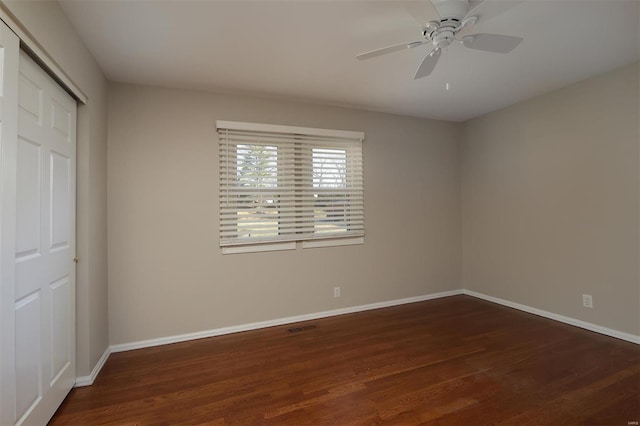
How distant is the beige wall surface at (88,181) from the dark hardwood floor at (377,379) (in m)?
0.38

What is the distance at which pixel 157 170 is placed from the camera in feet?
9.38

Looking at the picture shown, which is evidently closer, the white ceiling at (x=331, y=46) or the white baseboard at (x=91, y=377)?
the white ceiling at (x=331, y=46)

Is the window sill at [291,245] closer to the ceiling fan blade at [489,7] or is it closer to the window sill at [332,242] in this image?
the window sill at [332,242]

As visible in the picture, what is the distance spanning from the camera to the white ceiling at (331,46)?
188 cm

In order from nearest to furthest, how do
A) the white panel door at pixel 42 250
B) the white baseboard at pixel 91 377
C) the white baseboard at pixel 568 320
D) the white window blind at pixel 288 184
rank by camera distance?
the white panel door at pixel 42 250, the white baseboard at pixel 91 377, the white baseboard at pixel 568 320, the white window blind at pixel 288 184

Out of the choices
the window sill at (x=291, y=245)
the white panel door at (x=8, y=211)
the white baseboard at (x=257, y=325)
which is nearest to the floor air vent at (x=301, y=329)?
the white baseboard at (x=257, y=325)

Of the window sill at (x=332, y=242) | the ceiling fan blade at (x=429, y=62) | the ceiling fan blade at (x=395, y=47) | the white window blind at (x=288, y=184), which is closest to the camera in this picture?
the ceiling fan blade at (x=395, y=47)

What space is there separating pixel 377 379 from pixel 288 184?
84.2 inches

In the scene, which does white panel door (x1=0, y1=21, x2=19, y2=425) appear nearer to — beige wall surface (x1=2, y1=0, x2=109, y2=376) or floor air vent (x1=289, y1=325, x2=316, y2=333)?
beige wall surface (x1=2, y1=0, x2=109, y2=376)

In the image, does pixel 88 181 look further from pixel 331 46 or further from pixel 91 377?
pixel 331 46

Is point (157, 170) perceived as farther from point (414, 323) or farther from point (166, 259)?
point (414, 323)

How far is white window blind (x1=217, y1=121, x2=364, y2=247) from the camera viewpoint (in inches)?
122

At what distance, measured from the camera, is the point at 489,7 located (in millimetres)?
1803

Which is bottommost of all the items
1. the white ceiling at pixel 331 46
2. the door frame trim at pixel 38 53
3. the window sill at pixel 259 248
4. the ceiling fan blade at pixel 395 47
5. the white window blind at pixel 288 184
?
the window sill at pixel 259 248
